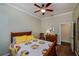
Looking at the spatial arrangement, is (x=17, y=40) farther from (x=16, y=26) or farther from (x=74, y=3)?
(x=74, y=3)

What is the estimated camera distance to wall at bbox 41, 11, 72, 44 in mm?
1487

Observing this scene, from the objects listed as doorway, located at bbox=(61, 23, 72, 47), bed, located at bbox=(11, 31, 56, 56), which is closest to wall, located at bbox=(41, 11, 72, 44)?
doorway, located at bbox=(61, 23, 72, 47)

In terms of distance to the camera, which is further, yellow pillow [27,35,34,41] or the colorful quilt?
yellow pillow [27,35,34,41]

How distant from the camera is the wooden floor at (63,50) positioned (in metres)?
1.47

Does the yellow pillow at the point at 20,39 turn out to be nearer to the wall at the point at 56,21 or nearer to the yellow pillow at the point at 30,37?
the yellow pillow at the point at 30,37

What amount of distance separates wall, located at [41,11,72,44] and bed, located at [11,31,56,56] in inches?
6.3

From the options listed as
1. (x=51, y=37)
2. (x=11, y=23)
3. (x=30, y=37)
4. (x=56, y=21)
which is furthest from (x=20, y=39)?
(x=56, y=21)

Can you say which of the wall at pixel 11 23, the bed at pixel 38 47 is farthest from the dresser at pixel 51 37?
the wall at pixel 11 23

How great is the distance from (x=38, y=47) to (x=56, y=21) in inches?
18.9

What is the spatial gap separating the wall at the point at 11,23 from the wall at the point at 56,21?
0.42ft

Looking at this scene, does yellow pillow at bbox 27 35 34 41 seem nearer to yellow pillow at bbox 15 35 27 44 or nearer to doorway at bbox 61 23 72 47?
yellow pillow at bbox 15 35 27 44

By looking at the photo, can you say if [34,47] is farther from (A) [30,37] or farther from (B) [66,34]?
(B) [66,34]

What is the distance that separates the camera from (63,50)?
150cm

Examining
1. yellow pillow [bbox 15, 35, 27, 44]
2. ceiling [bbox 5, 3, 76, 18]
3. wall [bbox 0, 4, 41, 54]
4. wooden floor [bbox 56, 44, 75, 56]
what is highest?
ceiling [bbox 5, 3, 76, 18]
